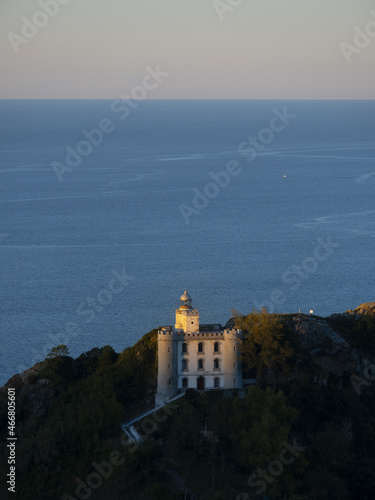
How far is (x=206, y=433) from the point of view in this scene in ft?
195

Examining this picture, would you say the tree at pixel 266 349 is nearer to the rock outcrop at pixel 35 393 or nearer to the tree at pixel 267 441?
the tree at pixel 267 441

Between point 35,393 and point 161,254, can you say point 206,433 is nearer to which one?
point 35,393

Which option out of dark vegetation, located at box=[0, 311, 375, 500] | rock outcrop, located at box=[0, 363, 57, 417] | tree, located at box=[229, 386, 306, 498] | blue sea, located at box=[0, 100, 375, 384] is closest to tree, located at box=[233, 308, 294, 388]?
dark vegetation, located at box=[0, 311, 375, 500]

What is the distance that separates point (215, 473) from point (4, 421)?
15229mm

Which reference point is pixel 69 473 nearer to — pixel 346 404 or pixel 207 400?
pixel 207 400

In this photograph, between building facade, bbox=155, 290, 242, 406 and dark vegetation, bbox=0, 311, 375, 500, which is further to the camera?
building facade, bbox=155, 290, 242, 406

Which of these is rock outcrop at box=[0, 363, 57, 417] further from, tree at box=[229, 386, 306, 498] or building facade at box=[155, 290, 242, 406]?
tree at box=[229, 386, 306, 498]

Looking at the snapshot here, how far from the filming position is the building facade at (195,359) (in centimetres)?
6247

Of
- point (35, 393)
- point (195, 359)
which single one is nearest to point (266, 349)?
point (195, 359)

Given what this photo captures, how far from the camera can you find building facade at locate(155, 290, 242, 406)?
2459 inches

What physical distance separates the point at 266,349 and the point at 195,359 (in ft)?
15.1

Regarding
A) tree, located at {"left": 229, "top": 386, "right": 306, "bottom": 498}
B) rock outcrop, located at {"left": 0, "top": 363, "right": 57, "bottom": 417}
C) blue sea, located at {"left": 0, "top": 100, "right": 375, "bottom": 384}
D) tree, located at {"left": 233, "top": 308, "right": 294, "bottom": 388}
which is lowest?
tree, located at {"left": 229, "top": 386, "right": 306, "bottom": 498}

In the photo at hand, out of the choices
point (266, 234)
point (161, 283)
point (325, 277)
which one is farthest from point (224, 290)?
point (266, 234)

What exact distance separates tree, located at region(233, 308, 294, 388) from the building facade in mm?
763
